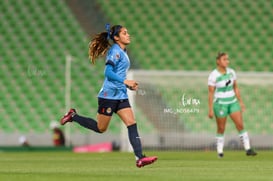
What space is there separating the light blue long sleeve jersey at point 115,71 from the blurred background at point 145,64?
29.4 feet

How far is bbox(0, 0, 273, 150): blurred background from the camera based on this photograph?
20.9 meters

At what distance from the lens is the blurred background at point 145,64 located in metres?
20.9

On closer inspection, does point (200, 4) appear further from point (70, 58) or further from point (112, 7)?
point (70, 58)

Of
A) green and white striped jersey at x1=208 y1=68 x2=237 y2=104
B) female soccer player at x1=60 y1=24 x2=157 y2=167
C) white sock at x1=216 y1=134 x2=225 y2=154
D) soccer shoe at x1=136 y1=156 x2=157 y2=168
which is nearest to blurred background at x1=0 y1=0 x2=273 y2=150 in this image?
white sock at x1=216 y1=134 x2=225 y2=154

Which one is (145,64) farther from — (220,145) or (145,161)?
(145,161)

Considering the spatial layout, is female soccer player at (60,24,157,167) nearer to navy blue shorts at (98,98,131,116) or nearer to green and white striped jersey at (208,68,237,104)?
navy blue shorts at (98,98,131,116)

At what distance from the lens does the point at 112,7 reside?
82.3 feet

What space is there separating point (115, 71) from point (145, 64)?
12395 millimetres

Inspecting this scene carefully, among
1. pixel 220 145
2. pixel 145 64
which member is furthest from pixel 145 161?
pixel 145 64

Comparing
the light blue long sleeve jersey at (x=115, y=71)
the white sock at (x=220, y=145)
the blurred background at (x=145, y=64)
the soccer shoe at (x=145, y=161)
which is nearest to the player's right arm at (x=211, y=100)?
the white sock at (x=220, y=145)

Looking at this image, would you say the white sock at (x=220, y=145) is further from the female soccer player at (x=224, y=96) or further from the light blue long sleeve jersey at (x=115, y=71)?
the light blue long sleeve jersey at (x=115, y=71)

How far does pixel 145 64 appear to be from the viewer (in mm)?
23812

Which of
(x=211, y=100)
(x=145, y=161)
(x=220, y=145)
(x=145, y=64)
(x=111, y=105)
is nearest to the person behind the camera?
(x=145, y=161)

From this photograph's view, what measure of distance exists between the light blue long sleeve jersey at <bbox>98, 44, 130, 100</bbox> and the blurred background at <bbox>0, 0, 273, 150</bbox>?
353 inches
